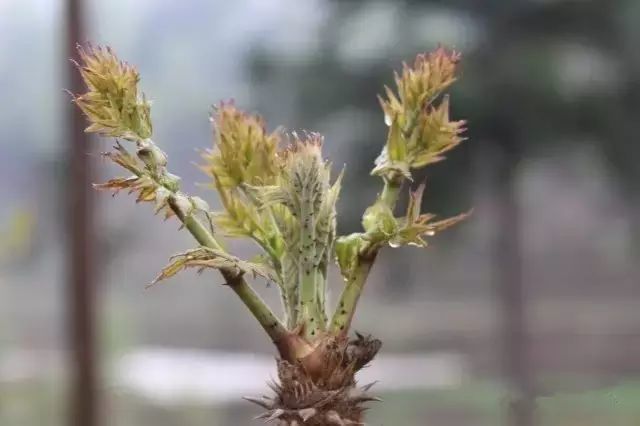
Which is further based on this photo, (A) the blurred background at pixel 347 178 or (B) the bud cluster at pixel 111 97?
(A) the blurred background at pixel 347 178

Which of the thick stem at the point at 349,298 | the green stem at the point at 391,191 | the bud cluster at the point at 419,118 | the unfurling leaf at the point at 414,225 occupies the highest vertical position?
the bud cluster at the point at 419,118

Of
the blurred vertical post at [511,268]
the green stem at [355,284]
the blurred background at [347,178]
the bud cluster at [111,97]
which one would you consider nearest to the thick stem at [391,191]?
the green stem at [355,284]

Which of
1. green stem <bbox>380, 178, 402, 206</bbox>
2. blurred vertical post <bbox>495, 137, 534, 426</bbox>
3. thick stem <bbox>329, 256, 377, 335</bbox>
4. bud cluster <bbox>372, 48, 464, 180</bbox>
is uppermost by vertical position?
blurred vertical post <bbox>495, 137, 534, 426</bbox>

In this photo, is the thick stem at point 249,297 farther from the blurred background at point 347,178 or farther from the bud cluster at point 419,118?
the blurred background at point 347,178

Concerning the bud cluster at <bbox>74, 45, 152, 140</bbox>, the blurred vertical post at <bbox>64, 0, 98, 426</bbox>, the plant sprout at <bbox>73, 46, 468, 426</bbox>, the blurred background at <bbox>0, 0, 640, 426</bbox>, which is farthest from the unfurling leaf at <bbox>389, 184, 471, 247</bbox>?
the blurred vertical post at <bbox>64, 0, 98, 426</bbox>

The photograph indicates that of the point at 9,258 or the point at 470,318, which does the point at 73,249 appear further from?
the point at 470,318

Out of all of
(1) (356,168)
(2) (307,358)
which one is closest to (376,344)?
(2) (307,358)

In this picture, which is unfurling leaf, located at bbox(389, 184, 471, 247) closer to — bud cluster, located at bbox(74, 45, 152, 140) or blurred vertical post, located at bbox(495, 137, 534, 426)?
bud cluster, located at bbox(74, 45, 152, 140)

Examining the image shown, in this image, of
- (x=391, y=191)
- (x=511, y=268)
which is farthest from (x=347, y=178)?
(x=391, y=191)

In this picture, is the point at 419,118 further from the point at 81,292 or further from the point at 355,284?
the point at 81,292
